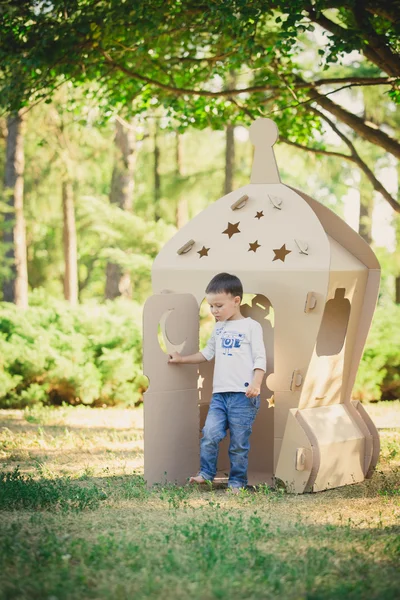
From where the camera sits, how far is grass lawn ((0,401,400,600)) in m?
3.24

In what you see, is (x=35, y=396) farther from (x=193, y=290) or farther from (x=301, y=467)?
(x=301, y=467)

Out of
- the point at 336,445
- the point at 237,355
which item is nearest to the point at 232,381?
the point at 237,355

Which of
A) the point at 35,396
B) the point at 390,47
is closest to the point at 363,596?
the point at 390,47

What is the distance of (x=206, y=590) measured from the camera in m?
3.20

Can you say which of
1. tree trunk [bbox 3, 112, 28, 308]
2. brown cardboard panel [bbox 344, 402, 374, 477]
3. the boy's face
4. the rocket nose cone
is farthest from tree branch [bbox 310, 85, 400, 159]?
tree trunk [bbox 3, 112, 28, 308]

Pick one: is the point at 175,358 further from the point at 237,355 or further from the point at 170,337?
the point at 237,355

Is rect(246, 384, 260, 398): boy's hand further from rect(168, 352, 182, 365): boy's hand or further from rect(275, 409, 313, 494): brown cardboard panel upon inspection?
rect(168, 352, 182, 365): boy's hand

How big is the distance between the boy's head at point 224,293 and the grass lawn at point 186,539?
1.18m

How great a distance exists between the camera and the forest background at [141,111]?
7.92 metres

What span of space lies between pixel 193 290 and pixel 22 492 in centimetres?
185

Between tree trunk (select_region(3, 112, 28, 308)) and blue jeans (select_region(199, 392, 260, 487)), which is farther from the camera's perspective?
tree trunk (select_region(3, 112, 28, 308))

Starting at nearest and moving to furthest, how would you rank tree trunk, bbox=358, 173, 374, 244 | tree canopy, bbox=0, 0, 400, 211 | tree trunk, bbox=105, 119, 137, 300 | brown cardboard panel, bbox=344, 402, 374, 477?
brown cardboard panel, bbox=344, 402, 374, 477 < tree canopy, bbox=0, 0, 400, 211 < tree trunk, bbox=105, 119, 137, 300 < tree trunk, bbox=358, 173, 374, 244

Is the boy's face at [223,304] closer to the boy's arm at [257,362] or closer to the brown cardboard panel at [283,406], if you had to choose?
the boy's arm at [257,362]

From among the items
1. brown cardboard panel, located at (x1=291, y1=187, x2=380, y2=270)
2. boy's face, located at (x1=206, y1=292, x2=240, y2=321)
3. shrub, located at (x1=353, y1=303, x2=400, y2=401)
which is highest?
brown cardboard panel, located at (x1=291, y1=187, x2=380, y2=270)
